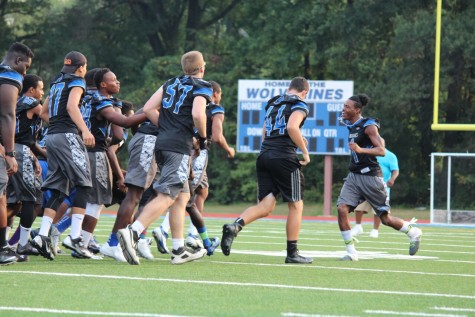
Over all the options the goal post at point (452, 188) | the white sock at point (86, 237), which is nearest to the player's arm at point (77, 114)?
the white sock at point (86, 237)

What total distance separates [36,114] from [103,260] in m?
1.55

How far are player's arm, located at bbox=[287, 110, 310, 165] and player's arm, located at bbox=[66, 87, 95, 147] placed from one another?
1.90m

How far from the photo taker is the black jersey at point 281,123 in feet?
36.6

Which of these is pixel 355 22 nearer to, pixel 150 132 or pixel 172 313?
pixel 150 132

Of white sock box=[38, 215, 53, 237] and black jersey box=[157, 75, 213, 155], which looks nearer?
black jersey box=[157, 75, 213, 155]

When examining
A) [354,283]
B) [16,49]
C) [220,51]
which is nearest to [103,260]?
[16,49]

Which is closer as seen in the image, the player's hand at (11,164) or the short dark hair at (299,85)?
the player's hand at (11,164)

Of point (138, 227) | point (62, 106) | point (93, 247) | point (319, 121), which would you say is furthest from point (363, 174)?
point (319, 121)

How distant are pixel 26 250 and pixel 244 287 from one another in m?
3.44

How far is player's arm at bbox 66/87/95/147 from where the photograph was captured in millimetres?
10297

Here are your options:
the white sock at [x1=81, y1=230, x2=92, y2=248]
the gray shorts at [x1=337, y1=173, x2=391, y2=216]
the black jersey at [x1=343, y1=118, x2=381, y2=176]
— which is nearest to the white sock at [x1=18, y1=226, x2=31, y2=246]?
the white sock at [x1=81, y1=230, x2=92, y2=248]

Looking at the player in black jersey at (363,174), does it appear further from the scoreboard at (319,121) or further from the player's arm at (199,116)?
the scoreboard at (319,121)

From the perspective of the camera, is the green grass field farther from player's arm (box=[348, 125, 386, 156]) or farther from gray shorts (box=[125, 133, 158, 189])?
player's arm (box=[348, 125, 386, 156])

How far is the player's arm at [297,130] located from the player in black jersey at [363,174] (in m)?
1.37
